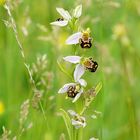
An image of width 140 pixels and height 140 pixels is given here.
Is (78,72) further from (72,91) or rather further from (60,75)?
(60,75)

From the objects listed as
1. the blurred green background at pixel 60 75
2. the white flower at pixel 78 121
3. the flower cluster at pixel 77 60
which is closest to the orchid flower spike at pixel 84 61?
the flower cluster at pixel 77 60

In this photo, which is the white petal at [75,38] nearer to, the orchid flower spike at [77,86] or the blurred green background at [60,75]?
the orchid flower spike at [77,86]

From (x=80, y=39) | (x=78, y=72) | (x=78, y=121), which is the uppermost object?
(x=80, y=39)

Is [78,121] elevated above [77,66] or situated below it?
below

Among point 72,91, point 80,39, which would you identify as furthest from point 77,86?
point 80,39

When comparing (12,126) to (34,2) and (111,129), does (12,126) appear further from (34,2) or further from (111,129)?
(34,2)

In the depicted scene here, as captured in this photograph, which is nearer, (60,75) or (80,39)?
(80,39)
